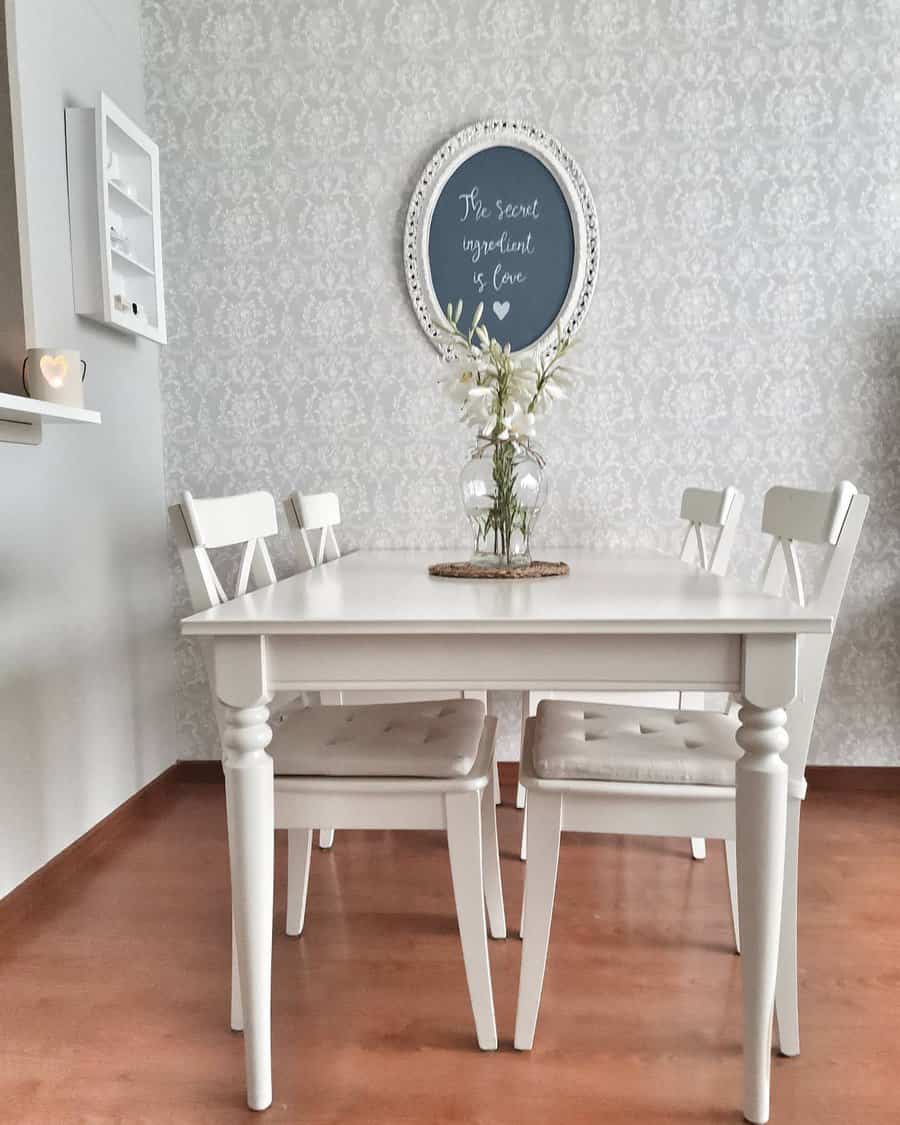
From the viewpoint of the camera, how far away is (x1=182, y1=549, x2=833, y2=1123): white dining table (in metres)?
1.21

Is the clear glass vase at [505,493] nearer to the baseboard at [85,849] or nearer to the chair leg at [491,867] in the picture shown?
the chair leg at [491,867]

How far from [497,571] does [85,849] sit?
1.32 m

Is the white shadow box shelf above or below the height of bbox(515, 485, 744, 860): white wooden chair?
above

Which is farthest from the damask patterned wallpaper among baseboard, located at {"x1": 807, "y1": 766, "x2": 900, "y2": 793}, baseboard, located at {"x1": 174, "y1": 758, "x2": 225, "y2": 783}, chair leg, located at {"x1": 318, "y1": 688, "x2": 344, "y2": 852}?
baseboard, located at {"x1": 174, "y1": 758, "x2": 225, "y2": 783}

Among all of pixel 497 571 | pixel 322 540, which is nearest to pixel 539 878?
pixel 497 571

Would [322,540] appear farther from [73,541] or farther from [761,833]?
[761,833]

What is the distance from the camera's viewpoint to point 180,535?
1.48 m

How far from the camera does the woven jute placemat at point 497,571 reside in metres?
1.76

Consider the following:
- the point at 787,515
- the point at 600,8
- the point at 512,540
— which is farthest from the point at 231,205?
the point at 787,515

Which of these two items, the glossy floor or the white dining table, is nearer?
the white dining table

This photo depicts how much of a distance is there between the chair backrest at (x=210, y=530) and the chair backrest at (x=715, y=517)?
1.07 metres

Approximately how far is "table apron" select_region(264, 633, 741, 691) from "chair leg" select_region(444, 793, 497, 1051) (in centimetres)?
27

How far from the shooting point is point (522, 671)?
49.6 inches

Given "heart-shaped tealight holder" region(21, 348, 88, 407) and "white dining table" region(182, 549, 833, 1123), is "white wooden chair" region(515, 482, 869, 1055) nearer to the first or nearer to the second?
"white dining table" region(182, 549, 833, 1123)
